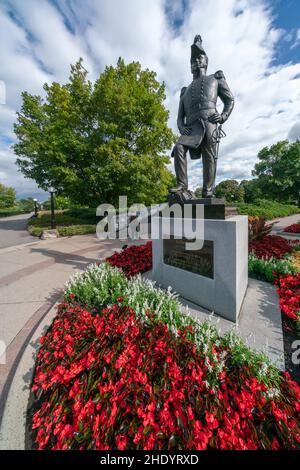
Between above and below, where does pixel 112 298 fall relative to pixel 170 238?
below

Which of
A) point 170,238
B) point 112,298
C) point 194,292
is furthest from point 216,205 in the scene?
point 112,298

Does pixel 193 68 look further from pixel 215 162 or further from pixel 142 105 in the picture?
pixel 142 105

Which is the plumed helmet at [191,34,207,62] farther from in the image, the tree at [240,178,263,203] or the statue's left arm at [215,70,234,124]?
the tree at [240,178,263,203]

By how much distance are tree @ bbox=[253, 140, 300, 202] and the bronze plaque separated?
30.2 meters

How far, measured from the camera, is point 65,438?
4.74 ft

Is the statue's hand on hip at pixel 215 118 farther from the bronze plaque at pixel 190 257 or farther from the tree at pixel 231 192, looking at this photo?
the tree at pixel 231 192

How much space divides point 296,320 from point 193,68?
490 cm

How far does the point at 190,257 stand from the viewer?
3504 mm

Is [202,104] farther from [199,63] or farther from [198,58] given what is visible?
[198,58]

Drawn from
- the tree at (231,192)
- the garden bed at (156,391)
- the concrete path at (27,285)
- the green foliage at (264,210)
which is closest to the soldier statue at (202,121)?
the garden bed at (156,391)

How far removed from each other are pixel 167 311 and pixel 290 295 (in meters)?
2.20

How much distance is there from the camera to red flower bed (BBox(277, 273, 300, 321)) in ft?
9.28

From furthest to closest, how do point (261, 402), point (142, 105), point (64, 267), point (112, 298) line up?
point (142, 105), point (64, 267), point (112, 298), point (261, 402)

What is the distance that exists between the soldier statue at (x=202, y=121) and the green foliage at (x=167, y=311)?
1.93m
